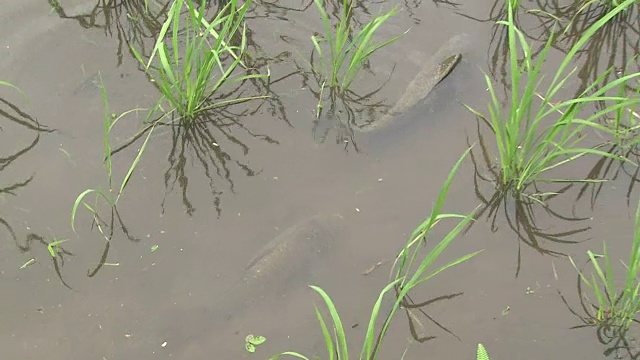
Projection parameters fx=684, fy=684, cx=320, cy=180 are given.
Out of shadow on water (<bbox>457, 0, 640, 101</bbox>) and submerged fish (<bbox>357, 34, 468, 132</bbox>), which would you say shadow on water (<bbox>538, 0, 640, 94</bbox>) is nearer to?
shadow on water (<bbox>457, 0, 640, 101</bbox>)

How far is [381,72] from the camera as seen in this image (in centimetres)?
305

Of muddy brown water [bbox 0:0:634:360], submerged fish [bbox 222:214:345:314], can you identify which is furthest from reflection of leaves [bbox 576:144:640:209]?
submerged fish [bbox 222:214:345:314]

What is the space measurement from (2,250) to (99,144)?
0.55 meters

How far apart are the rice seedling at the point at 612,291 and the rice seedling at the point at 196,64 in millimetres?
1508

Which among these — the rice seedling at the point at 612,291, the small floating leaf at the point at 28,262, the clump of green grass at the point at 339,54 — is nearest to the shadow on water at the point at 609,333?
the rice seedling at the point at 612,291

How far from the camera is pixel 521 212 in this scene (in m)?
2.57

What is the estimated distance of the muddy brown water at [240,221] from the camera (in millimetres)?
2262

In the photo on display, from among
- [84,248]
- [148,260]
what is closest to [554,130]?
[148,260]

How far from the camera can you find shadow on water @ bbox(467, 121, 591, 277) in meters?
2.50

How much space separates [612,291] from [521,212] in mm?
446

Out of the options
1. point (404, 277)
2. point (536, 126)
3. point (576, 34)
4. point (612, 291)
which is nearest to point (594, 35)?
point (576, 34)

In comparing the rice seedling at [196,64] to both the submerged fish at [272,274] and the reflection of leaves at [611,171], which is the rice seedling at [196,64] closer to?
the submerged fish at [272,274]

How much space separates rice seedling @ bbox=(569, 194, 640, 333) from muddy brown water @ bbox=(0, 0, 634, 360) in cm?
6

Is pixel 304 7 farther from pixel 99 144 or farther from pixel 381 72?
pixel 99 144
